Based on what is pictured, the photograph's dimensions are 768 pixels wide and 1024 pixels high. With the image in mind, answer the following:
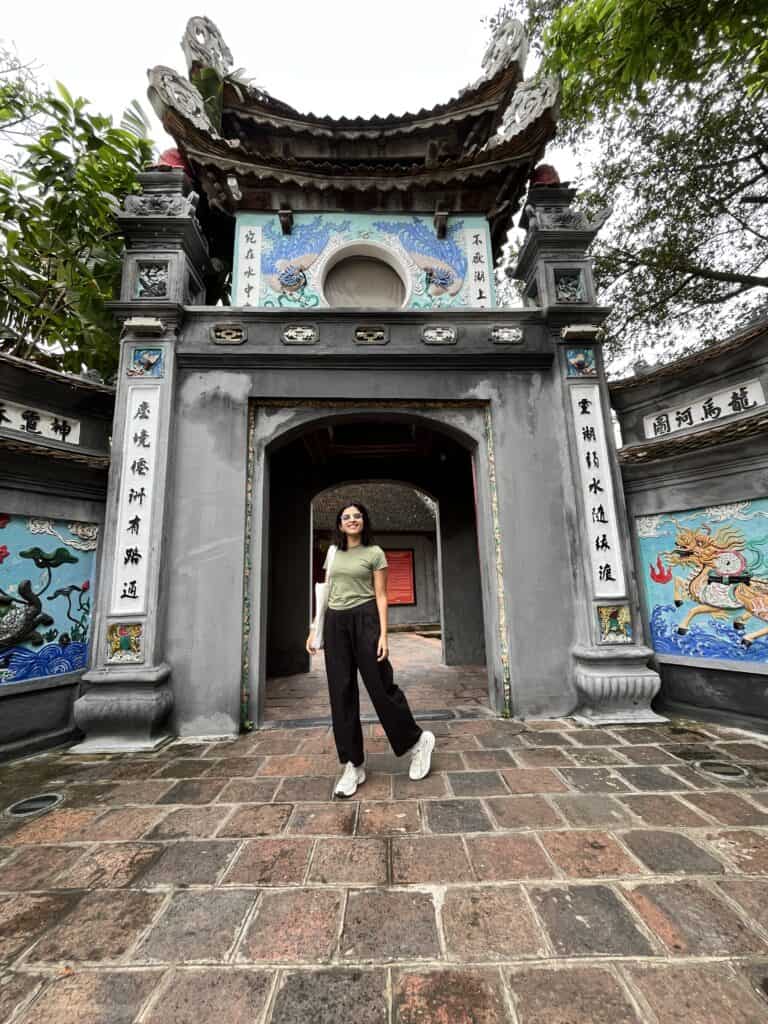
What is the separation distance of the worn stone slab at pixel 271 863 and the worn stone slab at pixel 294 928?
0.09m

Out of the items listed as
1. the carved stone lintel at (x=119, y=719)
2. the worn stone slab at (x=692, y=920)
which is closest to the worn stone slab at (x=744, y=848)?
the worn stone slab at (x=692, y=920)

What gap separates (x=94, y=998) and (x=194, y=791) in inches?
57.3

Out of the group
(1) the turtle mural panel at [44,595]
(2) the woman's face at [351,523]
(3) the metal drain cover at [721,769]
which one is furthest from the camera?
(1) the turtle mural panel at [44,595]

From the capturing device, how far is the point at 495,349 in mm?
4555

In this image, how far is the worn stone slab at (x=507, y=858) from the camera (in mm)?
1869

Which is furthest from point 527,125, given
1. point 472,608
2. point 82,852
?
point 82,852

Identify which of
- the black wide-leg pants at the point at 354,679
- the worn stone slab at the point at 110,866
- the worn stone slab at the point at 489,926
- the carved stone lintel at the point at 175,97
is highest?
the carved stone lintel at the point at 175,97

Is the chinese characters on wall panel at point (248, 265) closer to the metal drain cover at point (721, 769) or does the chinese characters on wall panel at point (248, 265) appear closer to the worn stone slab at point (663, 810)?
the worn stone slab at point (663, 810)

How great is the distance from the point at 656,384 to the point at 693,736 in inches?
130

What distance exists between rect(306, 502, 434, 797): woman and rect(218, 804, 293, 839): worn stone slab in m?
0.35

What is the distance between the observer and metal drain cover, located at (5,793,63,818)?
8.32ft

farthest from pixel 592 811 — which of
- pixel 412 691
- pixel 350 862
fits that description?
pixel 412 691

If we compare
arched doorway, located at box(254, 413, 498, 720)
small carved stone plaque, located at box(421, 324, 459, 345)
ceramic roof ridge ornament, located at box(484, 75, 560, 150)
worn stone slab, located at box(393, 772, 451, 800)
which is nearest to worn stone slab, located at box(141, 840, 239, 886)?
worn stone slab, located at box(393, 772, 451, 800)

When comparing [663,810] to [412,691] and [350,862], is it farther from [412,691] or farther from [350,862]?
[412,691]
